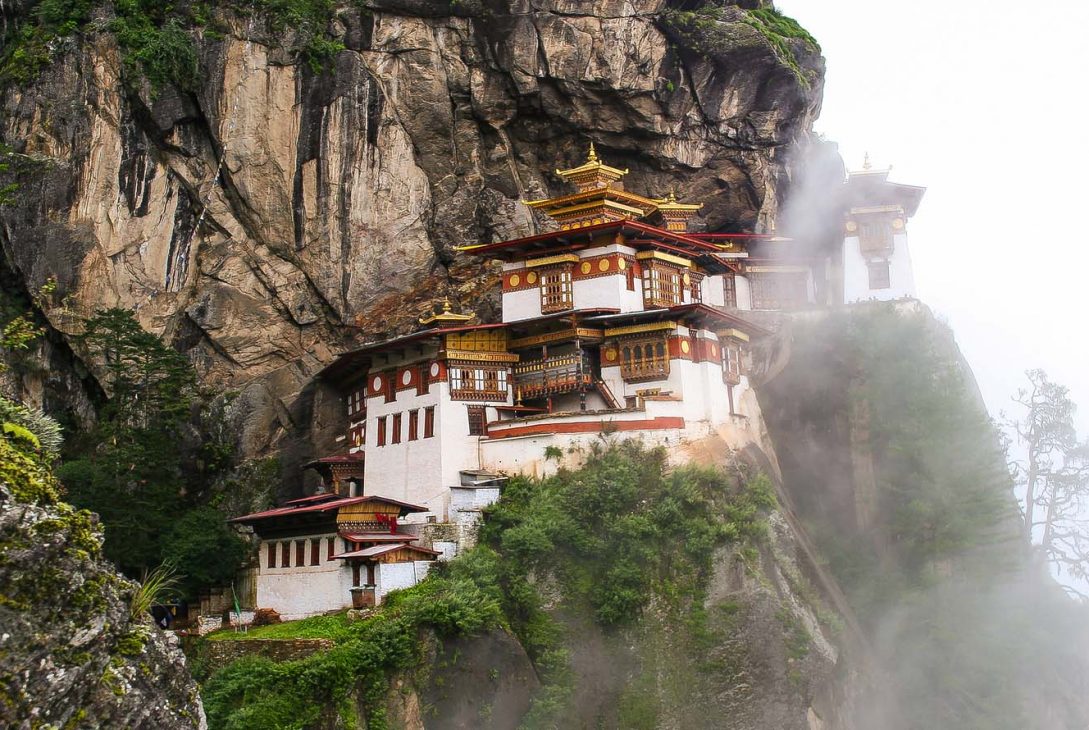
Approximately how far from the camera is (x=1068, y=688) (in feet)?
131

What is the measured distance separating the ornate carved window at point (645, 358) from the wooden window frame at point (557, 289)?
10.9 feet

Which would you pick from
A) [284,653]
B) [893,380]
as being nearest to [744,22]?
[893,380]

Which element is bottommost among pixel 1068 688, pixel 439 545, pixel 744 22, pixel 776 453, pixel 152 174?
pixel 1068 688

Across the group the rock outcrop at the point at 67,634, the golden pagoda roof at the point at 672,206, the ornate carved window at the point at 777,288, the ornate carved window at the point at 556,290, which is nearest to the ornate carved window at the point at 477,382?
the ornate carved window at the point at 556,290

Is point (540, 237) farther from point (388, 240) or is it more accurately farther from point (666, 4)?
point (666, 4)

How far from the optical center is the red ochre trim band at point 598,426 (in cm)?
3822

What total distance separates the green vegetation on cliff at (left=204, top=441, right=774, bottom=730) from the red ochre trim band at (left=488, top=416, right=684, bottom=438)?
2.69ft

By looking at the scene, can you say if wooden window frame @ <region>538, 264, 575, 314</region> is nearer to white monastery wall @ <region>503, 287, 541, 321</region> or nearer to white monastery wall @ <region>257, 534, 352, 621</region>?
white monastery wall @ <region>503, 287, 541, 321</region>

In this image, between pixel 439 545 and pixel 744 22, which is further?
pixel 744 22

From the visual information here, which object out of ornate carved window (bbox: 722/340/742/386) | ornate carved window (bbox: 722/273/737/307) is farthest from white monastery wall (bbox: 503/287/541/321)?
ornate carved window (bbox: 722/273/737/307)

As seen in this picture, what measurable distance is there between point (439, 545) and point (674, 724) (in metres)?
9.01

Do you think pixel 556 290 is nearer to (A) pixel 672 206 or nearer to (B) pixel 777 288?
(A) pixel 672 206

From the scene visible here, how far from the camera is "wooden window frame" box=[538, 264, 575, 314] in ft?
143

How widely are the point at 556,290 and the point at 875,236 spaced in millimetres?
14819
